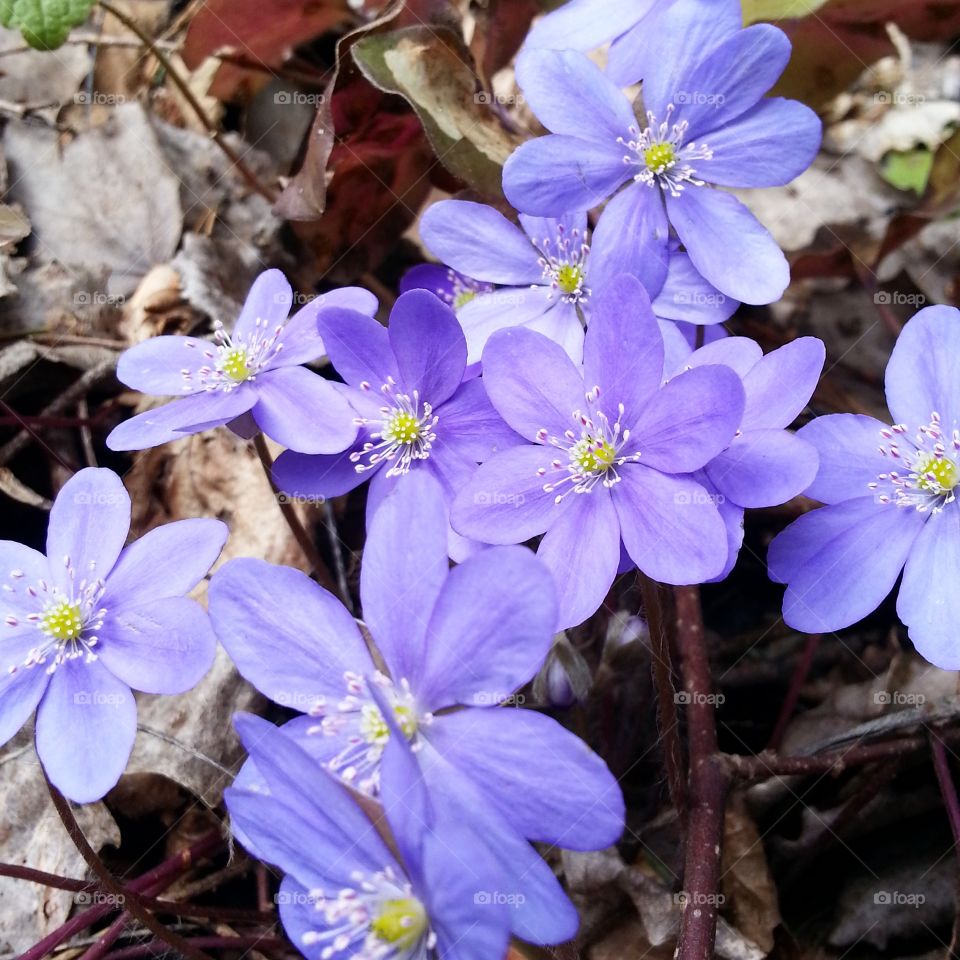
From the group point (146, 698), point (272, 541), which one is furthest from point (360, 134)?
point (146, 698)

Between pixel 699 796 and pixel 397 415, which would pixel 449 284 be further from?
pixel 699 796

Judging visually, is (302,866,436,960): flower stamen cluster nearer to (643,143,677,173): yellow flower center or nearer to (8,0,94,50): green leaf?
(643,143,677,173): yellow flower center

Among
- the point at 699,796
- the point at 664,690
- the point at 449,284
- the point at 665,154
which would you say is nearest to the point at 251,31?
the point at 449,284

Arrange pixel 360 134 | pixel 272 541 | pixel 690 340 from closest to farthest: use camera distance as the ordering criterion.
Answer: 1. pixel 690 340
2. pixel 272 541
3. pixel 360 134

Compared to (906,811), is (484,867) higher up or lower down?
higher up

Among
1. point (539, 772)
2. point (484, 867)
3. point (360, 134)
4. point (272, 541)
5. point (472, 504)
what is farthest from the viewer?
point (360, 134)

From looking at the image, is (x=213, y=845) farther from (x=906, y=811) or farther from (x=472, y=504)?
(x=906, y=811)
